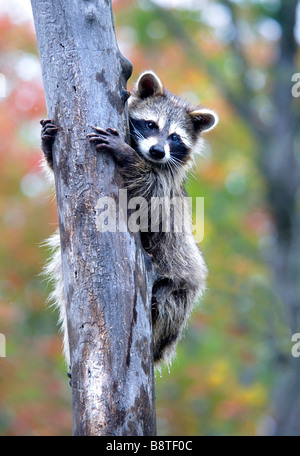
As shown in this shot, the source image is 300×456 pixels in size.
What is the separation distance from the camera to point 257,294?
32.3 ft

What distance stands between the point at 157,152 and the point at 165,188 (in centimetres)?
34

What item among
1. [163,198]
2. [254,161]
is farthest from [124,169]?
[254,161]

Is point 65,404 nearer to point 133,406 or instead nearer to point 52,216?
point 52,216

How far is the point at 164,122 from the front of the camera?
16.1 feet

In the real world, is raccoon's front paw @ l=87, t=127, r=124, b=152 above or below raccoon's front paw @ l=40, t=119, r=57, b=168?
below

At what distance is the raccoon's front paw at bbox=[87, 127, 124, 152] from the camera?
11.2 feet

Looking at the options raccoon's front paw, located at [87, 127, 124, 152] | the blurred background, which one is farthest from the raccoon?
the blurred background

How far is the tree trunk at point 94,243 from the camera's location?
10.3 feet

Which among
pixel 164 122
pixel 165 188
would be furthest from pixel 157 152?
pixel 164 122

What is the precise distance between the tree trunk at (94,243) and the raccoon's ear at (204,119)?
5.19 ft

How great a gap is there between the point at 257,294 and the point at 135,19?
602 cm

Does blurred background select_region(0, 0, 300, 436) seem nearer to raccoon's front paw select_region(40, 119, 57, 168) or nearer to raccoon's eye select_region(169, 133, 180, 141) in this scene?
raccoon's eye select_region(169, 133, 180, 141)

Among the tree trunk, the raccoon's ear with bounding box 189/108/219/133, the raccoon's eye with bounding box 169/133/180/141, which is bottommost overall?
the tree trunk

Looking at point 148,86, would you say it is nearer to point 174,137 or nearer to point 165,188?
point 174,137
